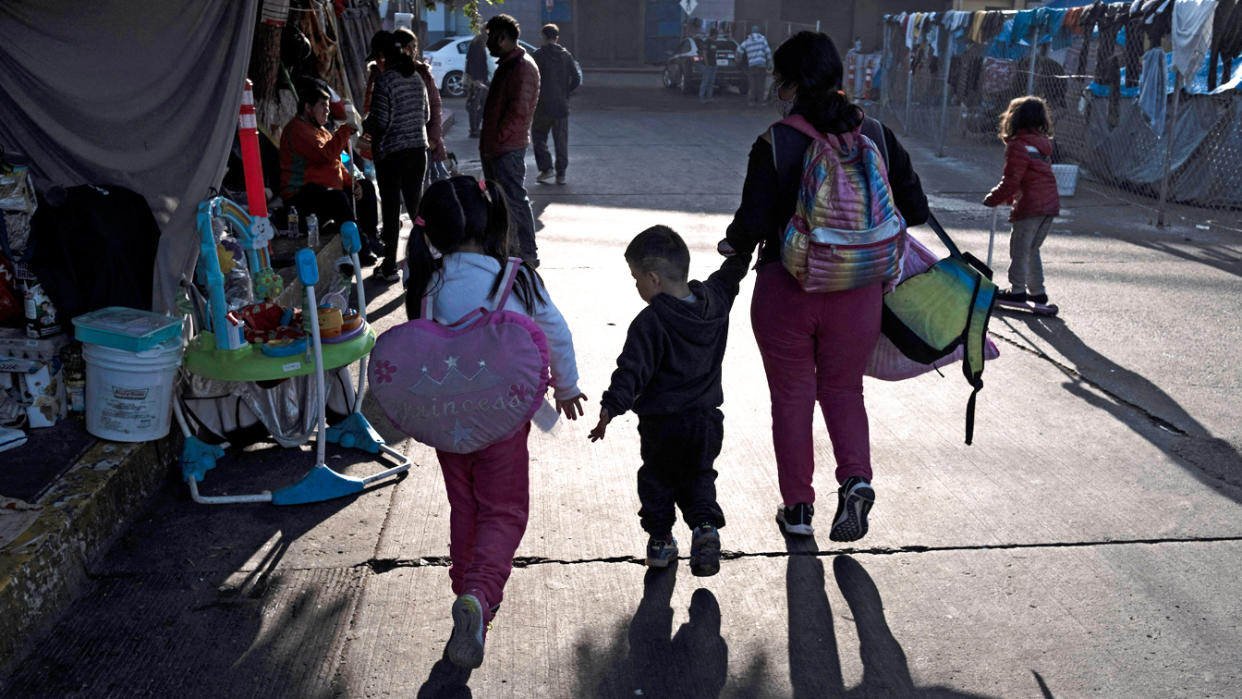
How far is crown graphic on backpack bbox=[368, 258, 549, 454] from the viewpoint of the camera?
3197mm

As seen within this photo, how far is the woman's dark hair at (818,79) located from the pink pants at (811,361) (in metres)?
0.57

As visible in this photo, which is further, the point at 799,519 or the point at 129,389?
the point at 129,389

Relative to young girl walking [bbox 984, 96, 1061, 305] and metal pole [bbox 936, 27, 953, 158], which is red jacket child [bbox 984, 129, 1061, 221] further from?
metal pole [bbox 936, 27, 953, 158]

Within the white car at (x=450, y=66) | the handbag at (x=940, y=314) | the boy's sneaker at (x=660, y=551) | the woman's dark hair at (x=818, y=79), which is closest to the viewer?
the woman's dark hair at (x=818, y=79)

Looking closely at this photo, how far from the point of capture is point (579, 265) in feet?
28.4


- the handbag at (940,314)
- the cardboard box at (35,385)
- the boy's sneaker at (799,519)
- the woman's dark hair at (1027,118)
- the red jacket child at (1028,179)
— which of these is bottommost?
the boy's sneaker at (799,519)

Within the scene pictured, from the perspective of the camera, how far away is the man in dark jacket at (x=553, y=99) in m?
12.4

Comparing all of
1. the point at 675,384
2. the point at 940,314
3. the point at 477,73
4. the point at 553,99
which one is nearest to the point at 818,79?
the point at 940,314

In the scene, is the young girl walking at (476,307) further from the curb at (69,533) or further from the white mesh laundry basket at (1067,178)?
the white mesh laundry basket at (1067,178)

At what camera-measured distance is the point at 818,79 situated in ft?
12.1

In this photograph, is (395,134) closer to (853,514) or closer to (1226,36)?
(853,514)

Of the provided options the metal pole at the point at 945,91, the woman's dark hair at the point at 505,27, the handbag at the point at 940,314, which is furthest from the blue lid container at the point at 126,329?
the metal pole at the point at 945,91

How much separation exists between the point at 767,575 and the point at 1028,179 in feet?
15.0

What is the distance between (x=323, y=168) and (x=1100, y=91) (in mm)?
10419
